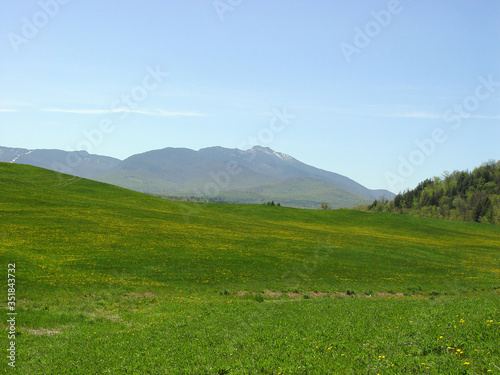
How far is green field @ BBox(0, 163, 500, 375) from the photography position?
1373cm

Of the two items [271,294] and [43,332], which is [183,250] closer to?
[271,294]

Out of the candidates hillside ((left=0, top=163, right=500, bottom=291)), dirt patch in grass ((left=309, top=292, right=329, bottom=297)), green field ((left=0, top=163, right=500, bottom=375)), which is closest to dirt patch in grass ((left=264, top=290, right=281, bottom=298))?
green field ((left=0, top=163, right=500, bottom=375))

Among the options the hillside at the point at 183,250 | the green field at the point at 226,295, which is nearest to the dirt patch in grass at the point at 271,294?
the green field at the point at 226,295

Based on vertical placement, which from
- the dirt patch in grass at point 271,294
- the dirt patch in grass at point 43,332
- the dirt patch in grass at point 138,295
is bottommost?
the dirt patch in grass at point 138,295

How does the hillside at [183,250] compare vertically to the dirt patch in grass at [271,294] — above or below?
above

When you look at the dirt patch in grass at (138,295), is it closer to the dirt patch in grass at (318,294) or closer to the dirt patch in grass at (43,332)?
the dirt patch in grass at (43,332)

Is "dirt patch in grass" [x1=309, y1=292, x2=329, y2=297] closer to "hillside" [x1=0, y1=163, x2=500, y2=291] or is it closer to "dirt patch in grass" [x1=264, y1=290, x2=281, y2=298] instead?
"hillside" [x1=0, y1=163, x2=500, y2=291]

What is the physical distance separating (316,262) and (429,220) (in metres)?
88.1

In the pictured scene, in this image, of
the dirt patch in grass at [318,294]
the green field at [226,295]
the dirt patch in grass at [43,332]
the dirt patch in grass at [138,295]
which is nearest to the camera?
the green field at [226,295]

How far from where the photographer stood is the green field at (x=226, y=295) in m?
13.7

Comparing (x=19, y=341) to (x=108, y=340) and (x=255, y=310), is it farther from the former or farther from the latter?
(x=255, y=310)

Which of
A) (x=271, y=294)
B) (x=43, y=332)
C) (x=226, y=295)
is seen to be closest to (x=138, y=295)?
(x=226, y=295)

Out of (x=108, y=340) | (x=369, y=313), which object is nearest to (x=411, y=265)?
(x=369, y=313)

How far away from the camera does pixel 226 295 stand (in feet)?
110
